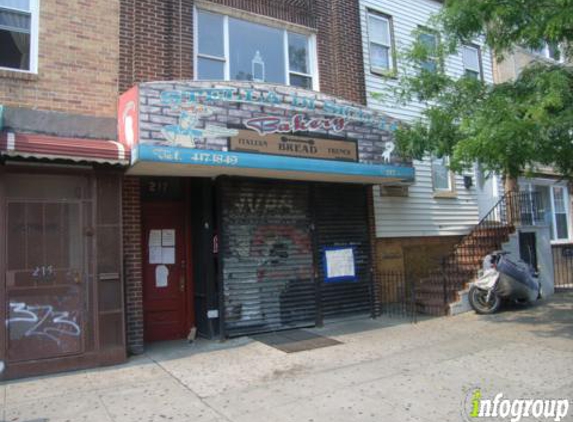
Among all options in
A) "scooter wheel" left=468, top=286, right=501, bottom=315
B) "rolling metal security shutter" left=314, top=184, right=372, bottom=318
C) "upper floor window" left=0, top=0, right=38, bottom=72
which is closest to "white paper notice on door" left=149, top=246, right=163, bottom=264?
"rolling metal security shutter" left=314, top=184, right=372, bottom=318

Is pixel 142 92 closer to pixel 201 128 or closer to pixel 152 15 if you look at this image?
pixel 201 128

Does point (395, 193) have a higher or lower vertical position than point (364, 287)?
higher

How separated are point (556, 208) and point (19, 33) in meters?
16.6

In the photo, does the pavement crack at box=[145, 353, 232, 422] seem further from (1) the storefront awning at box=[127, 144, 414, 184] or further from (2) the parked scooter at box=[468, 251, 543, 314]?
(2) the parked scooter at box=[468, 251, 543, 314]

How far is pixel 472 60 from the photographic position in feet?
46.0

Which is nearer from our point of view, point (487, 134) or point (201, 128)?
point (487, 134)

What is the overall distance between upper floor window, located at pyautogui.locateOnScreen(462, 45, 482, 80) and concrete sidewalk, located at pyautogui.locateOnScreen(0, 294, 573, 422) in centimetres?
827

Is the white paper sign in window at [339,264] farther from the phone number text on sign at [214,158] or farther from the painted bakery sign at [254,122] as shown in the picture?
the phone number text on sign at [214,158]

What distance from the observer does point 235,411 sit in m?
4.97

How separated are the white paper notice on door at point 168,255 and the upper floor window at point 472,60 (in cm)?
1004

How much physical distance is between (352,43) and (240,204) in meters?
4.83

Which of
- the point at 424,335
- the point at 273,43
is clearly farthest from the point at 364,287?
the point at 273,43

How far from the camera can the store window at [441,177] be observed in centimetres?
1230

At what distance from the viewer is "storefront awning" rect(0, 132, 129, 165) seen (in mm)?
6000
